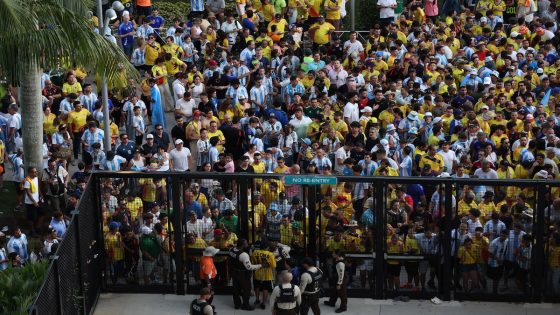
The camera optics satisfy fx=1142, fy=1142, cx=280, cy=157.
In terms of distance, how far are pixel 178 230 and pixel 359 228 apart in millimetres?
2989

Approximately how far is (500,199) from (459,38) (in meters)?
13.5

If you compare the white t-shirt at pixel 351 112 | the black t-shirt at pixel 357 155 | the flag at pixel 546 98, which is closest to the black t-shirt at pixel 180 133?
the white t-shirt at pixel 351 112

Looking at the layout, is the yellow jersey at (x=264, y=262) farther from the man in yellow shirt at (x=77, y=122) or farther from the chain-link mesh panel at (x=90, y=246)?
the man in yellow shirt at (x=77, y=122)

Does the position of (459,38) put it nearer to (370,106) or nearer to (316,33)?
(316,33)

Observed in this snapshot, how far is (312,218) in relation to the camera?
1880 cm

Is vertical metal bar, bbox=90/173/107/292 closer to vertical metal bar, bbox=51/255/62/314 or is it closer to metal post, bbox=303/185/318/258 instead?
vertical metal bar, bbox=51/255/62/314

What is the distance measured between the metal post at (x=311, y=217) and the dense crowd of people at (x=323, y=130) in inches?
4.6

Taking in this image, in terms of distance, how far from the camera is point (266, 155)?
22266 mm

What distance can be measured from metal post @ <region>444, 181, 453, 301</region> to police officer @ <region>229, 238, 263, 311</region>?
3024 mm

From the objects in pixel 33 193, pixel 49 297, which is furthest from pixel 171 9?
pixel 49 297

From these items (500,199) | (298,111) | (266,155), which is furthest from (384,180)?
(298,111)

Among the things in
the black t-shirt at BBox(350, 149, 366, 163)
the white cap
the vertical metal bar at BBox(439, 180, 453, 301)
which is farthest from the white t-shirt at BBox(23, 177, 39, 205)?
the vertical metal bar at BBox(439, 180, 453, 301)

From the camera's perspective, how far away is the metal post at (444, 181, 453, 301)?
60.1 feet

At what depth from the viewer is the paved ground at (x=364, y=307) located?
18.6 metres
